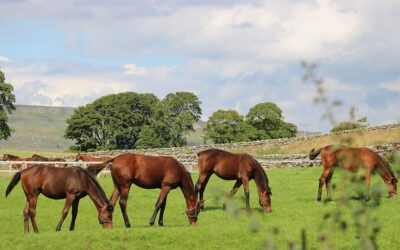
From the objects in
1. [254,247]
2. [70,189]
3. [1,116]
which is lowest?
[254,247]

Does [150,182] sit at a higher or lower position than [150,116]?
lower

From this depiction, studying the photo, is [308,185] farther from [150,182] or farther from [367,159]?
[150,182]

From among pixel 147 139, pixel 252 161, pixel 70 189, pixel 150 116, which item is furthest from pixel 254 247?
pixel 150 116

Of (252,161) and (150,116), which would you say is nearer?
(252,161)

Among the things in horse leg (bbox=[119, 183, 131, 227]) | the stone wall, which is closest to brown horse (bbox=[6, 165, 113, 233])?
horse leg (bbox=[119, 183, 131, 227])

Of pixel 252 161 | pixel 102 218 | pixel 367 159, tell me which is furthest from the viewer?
pixel 367 159

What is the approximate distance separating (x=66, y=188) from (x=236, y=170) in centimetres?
708

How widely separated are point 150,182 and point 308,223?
4825mm

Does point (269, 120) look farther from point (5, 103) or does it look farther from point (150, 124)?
point (5, 103)

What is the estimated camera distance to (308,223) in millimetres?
20953

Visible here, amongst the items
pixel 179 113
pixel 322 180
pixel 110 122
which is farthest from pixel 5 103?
pixel 322 180

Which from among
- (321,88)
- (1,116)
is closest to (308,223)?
(321,88)

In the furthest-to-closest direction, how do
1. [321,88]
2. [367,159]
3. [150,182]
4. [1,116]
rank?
[1,116] → [367,159] → [150,182] → [321,88]

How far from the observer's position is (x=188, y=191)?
20875 mm
